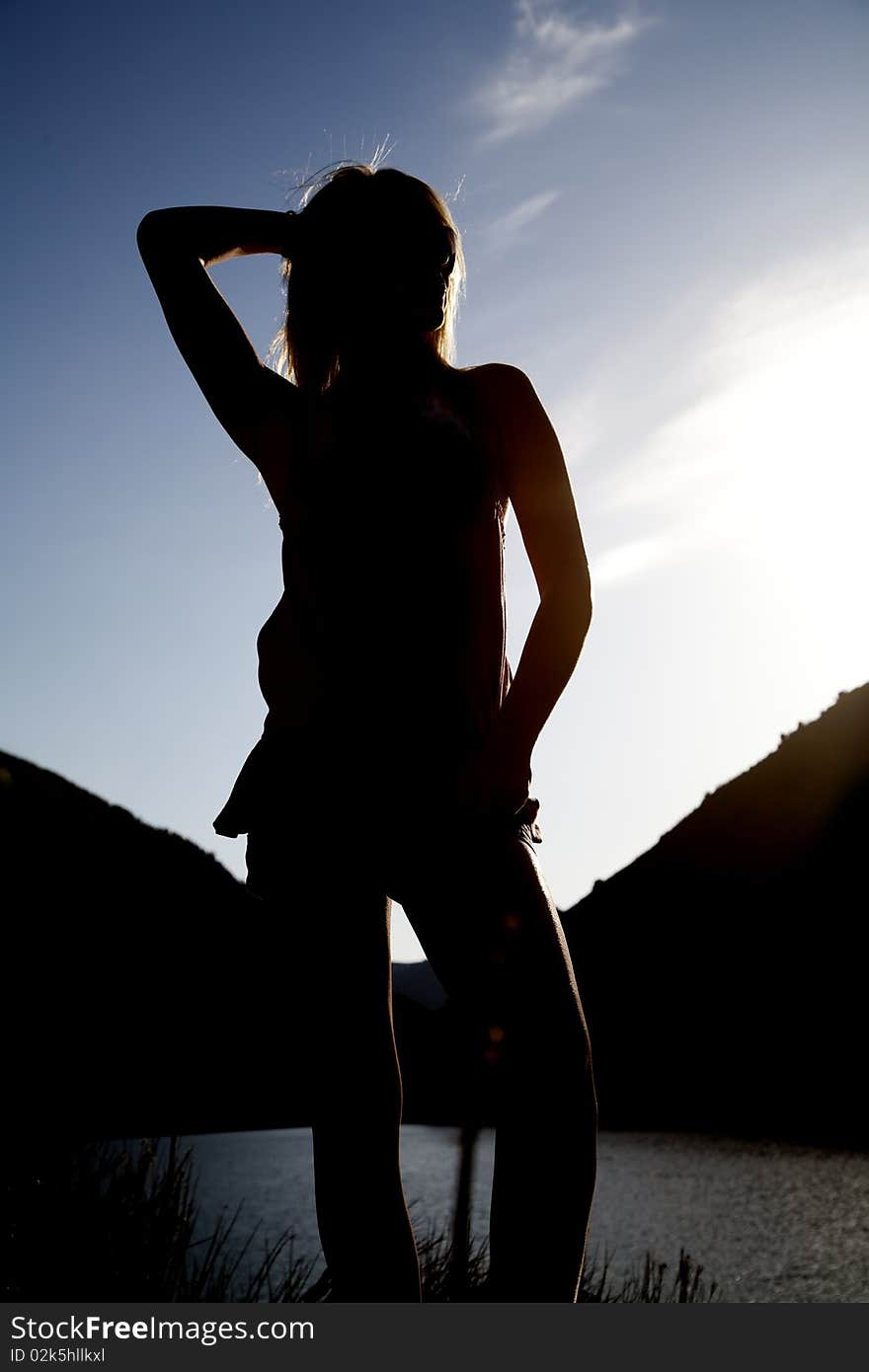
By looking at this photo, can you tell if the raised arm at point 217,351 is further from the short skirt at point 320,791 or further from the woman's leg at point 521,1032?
the woman's leg at point 521,1032

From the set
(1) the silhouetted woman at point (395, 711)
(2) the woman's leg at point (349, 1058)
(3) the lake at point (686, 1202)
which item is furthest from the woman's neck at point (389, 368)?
(3) the lake at point (686, 1202)

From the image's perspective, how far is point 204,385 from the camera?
113 centimetres

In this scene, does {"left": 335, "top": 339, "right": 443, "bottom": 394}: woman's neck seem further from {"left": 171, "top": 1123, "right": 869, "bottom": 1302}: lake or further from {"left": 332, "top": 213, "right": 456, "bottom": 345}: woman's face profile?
{"left": 171, "top": 1123, "right": 869, "bottom": 1302}: lake

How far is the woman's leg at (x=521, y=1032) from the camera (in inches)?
30.4

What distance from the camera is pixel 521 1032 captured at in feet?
2.68

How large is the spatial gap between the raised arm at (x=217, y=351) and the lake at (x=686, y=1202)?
3462 millimetres

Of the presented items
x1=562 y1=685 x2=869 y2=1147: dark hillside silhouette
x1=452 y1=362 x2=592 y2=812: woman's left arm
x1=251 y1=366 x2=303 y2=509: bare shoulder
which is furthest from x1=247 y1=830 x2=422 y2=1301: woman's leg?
x1=562 y1=685 x2=869 y2=1147: dark hillside silhouette

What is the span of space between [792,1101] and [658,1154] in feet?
10.4

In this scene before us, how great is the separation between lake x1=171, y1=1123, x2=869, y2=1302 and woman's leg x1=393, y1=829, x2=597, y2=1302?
3.29 m

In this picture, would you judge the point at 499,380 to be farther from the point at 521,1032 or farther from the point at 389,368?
the point at 521,1032

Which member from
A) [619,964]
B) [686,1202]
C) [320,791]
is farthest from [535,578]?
[619,964]

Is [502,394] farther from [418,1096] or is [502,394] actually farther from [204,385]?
[418,1096]
